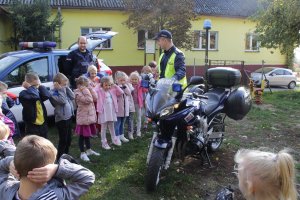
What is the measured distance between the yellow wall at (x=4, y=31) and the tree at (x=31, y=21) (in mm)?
872

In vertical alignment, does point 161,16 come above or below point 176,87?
above

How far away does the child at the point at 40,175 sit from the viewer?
7.18 ft

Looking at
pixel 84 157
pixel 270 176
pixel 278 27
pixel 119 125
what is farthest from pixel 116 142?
pixel 278 27

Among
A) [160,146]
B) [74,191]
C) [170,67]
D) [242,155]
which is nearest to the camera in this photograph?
[242,155]

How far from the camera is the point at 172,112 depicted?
189 inches

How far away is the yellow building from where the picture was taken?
71.3 feet

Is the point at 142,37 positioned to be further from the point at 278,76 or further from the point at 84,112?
the point at 84,112

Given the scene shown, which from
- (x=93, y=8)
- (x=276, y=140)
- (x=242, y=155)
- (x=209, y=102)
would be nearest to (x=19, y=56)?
(x=209, y=102)

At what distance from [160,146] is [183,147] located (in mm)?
643

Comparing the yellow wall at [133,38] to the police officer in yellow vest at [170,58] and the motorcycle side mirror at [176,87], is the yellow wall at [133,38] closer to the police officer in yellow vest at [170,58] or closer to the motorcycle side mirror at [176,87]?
the police officer in yellow vest at [170,58]

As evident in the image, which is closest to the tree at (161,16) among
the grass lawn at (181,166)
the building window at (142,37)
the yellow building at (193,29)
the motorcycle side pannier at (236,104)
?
the building window at (142,37)

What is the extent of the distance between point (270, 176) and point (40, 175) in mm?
1312

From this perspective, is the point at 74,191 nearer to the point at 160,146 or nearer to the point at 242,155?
the point at 242,155

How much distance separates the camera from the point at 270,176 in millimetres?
1987
